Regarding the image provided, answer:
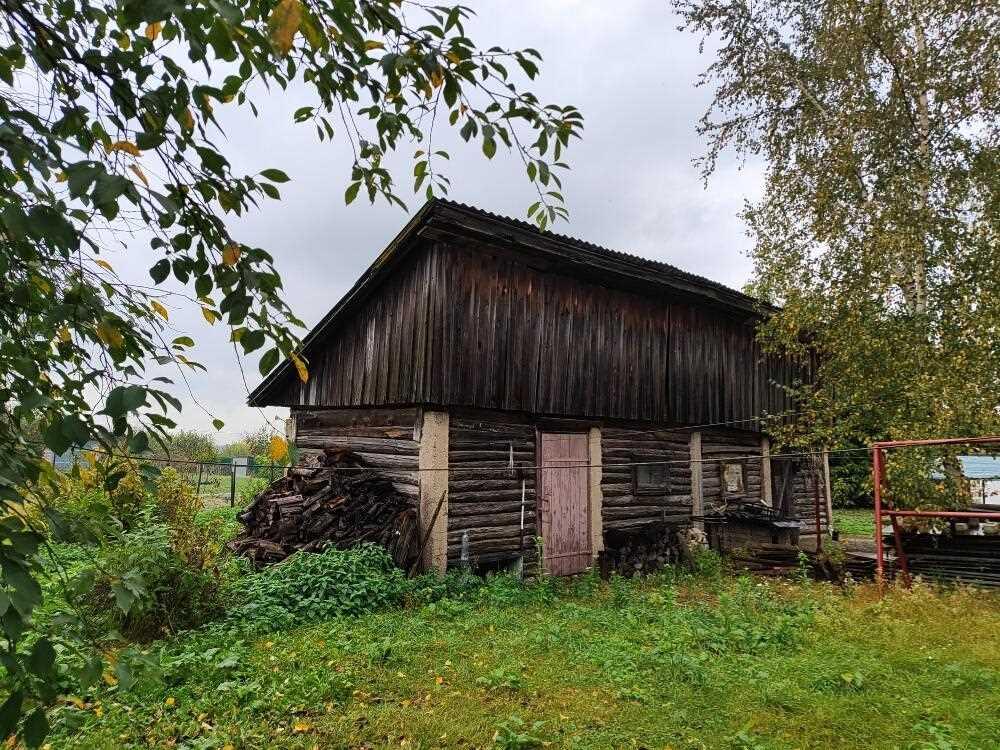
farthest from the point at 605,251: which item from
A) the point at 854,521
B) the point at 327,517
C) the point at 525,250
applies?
the point at 854,521

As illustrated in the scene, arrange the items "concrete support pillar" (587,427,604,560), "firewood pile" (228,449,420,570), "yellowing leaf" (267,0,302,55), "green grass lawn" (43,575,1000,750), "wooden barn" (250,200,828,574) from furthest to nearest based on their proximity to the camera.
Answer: "concrete support pillar" (587,427,604,560) → "wooden barn" (250,200,828,574) → "firewood pile" (228,449,420,570) → "green grass lawn" (43,575,1000,750) → "yellowing leaf" (267,0,302,55)

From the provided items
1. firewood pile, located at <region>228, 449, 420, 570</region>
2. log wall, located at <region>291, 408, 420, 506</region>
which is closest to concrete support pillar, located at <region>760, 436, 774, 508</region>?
log wall, located at <region>291, 408, 420, 506</region>

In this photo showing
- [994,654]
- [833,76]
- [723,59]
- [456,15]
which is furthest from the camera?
[723,59]

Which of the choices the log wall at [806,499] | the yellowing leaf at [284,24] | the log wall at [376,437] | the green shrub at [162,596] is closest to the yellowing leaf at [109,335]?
the yellowing leaf at [284,24]

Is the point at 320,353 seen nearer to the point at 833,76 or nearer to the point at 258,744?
the point at 258,744

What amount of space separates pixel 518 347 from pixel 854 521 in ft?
60.3

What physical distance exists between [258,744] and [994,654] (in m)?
6.55

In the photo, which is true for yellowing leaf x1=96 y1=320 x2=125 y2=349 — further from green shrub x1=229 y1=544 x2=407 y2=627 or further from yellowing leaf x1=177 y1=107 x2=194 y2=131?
green shrub x1=229 y1=544 x2=407 y2=627

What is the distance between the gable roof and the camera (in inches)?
376

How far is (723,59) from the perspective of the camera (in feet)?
48.7

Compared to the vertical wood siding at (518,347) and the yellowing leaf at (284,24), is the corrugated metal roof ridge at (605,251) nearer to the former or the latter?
the vertical wood siding at (518,347)

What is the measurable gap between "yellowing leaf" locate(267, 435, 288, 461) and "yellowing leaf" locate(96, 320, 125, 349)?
1.92 ft

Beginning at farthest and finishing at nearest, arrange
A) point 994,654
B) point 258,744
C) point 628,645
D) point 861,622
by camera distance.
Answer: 1. point 861,622
2. point 628,645
3. point 994,654
4. point 258,744

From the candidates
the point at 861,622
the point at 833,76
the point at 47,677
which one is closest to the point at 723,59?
the point at 833,76
